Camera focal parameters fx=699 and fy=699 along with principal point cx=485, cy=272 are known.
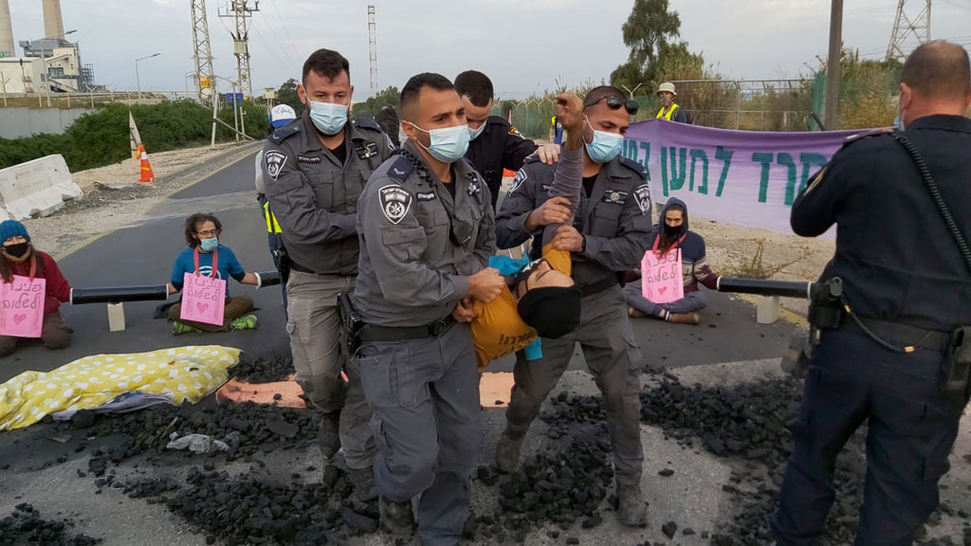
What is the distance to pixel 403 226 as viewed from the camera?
289 centimetres

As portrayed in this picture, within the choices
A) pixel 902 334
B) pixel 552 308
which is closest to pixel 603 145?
pixel 552 308

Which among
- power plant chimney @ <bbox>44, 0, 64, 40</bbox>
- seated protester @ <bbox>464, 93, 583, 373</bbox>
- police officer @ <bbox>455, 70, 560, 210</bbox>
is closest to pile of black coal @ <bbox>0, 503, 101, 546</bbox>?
seated protester @ <bbox>464, 93, 583, 373</bbox>

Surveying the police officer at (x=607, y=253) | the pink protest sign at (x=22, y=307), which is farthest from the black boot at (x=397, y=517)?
the pink protest sign at (x=22, y=307)

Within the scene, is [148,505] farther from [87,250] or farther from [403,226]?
[87,250]

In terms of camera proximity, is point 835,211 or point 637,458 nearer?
point 835,211

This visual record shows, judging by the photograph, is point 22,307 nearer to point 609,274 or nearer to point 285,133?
point 285,133

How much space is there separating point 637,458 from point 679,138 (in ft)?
22.5

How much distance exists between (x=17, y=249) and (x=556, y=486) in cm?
543

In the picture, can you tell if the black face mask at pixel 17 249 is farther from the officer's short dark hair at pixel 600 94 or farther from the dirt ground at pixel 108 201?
the officer's short dark hair at pixel 600 94

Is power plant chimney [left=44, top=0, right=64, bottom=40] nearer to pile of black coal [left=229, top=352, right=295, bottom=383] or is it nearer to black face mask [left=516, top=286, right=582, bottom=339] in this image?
pile of black coal [left=229, top=352, right=295, bottom=383]

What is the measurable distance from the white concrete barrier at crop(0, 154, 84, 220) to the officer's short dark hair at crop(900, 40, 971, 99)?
492 inches

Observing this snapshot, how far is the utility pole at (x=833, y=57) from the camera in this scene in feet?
29.6

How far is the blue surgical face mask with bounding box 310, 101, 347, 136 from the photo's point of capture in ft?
12.8

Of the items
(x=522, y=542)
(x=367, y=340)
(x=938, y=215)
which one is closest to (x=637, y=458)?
(x=522, y=542)
